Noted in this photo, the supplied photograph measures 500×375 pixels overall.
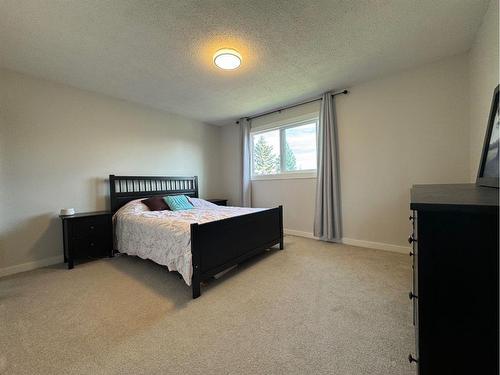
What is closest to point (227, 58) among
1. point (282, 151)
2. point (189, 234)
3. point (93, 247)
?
point (189, 234)

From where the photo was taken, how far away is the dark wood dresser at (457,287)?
0.63 meters

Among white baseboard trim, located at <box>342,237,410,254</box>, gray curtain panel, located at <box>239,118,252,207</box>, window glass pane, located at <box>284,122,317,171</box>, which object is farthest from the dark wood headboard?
white baseboard trim, located at <box>342,237,410,254</box>

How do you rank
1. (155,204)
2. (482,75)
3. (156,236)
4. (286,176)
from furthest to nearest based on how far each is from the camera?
(286,176), (155,204), (156,236), (482,75)

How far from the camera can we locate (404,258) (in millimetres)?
2705

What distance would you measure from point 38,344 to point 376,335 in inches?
88.8

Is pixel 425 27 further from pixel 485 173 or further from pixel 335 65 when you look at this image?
pixel 485 173

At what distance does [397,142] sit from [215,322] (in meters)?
3.16

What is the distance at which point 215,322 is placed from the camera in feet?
5.17

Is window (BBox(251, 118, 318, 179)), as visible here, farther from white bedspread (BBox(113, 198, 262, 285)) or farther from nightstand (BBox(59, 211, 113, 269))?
nightstand (BBox(59, 211, 113, 269))

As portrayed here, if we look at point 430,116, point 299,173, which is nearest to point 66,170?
point 299,173

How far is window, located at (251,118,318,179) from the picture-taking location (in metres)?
3.85

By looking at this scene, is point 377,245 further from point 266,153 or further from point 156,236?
point 156,236

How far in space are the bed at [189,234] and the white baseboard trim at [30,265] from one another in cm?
73

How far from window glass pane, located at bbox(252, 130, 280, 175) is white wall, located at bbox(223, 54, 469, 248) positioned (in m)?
0.98
